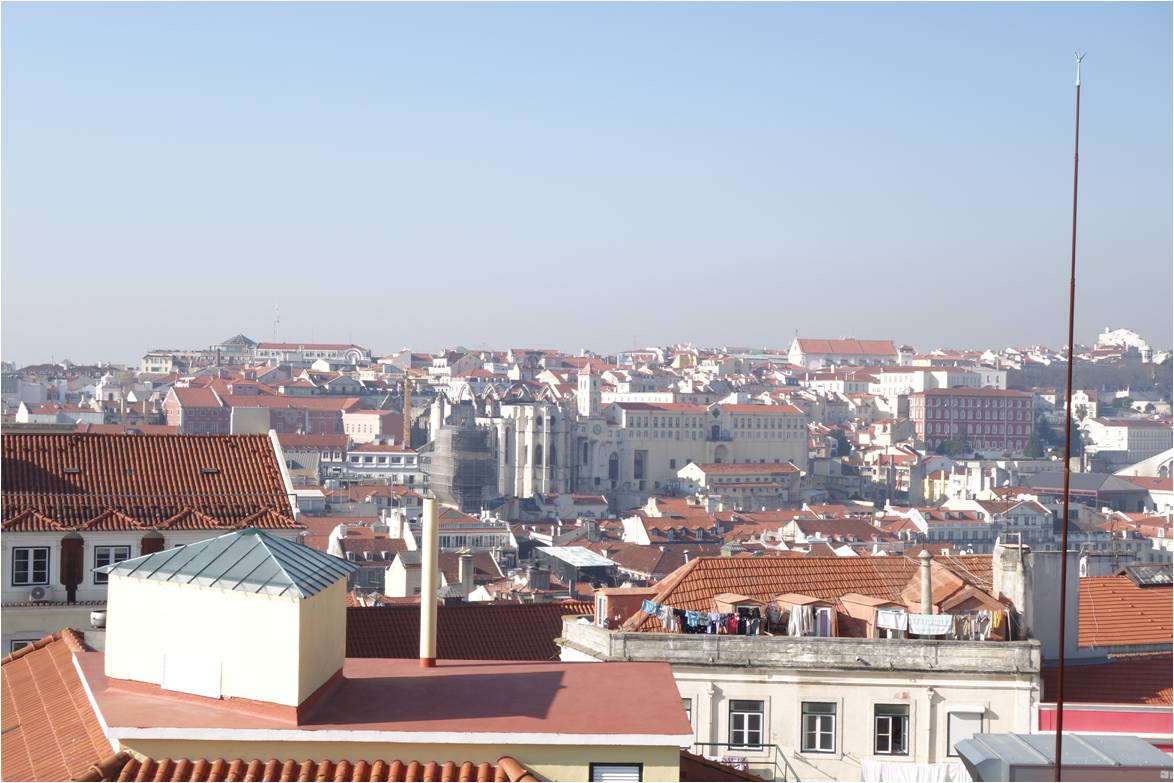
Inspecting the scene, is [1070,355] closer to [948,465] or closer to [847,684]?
[847,684]

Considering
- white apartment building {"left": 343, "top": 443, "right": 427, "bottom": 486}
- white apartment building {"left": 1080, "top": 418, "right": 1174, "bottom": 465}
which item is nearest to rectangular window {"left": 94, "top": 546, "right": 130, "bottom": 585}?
white apartment building {"left": 343, "top": 443, "right": 427, "bottom": 486}

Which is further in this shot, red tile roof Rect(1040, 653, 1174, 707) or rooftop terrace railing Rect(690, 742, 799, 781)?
red tile roof Rect(1040, 653, 1174, 707)

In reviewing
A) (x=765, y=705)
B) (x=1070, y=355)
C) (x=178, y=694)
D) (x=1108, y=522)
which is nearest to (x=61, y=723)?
(x=178, y=694)

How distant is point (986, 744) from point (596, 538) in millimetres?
58246

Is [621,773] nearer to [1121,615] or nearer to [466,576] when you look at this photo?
[1121,615]

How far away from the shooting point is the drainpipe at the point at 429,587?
6.94 m

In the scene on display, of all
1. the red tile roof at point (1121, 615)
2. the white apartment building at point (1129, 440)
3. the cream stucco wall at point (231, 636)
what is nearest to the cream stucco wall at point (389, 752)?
the cream stucco wall at point (231, 636)

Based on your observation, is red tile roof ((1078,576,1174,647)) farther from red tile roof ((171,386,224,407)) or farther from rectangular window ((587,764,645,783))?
red tile roof ((171,386,224,407))

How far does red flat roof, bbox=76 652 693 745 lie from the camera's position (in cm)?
546

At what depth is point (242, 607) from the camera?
5.69 m

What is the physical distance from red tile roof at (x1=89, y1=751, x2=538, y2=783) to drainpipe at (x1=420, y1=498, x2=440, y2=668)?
1.40m

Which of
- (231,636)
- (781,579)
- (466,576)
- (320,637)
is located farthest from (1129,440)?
(231,636)

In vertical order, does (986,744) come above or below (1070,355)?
below

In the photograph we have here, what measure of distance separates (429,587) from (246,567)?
1692 millimetres
